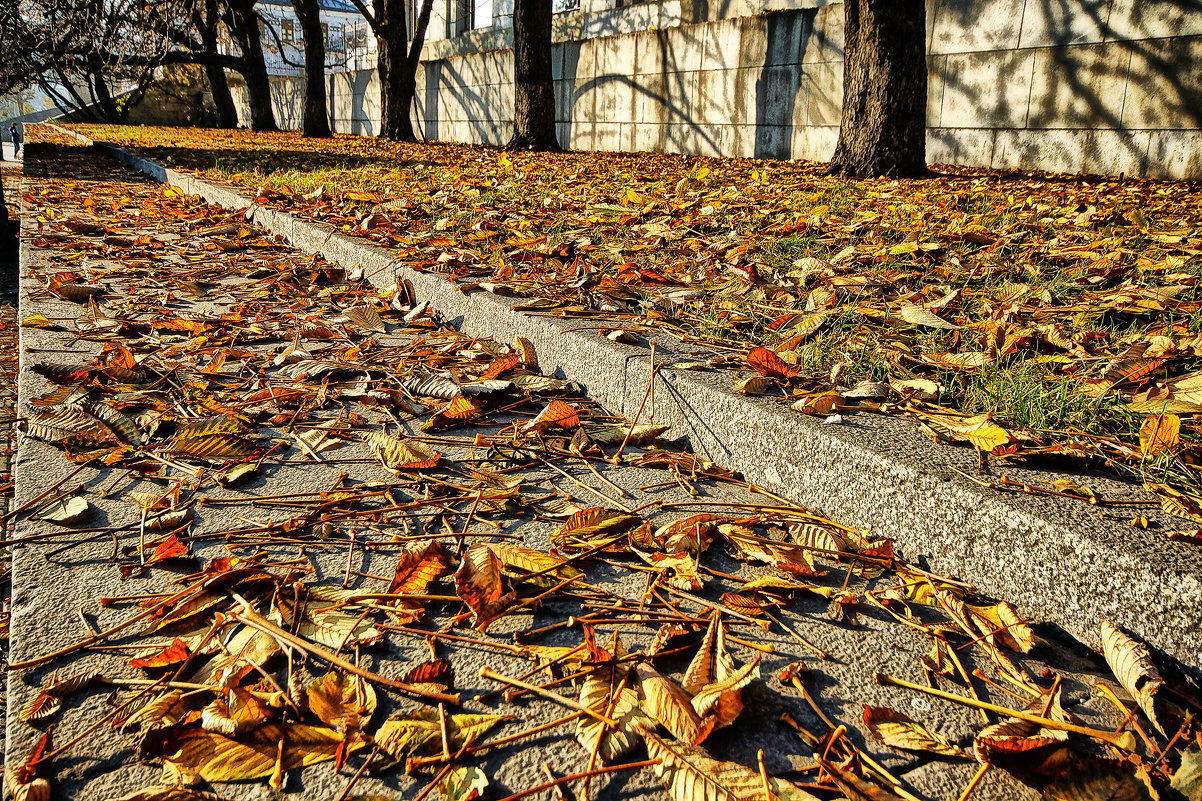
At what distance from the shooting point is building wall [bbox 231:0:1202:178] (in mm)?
6785

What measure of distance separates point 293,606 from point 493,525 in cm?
44

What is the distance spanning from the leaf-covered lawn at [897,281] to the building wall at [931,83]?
118cm

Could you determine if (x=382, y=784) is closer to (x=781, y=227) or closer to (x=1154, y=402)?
(x=1154, y=402)

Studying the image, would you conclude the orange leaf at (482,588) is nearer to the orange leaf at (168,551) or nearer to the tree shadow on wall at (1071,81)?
the orange leaf at (168,551)

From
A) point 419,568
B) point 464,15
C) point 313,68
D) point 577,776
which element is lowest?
point 577,776

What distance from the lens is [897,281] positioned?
2.88 metres

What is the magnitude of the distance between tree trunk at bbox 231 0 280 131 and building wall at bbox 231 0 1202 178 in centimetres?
467

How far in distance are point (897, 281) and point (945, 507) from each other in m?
1.66

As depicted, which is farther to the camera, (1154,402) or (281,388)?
(281,388)

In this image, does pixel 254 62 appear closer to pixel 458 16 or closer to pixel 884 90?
pixel 458 16

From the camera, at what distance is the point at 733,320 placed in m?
2.43

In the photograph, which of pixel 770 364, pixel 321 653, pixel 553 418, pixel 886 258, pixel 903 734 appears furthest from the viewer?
pixel 886 258

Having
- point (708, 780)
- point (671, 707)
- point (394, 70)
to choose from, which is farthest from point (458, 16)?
point (708, 780)

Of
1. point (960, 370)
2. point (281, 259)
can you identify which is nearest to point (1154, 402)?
point (960, 370)
